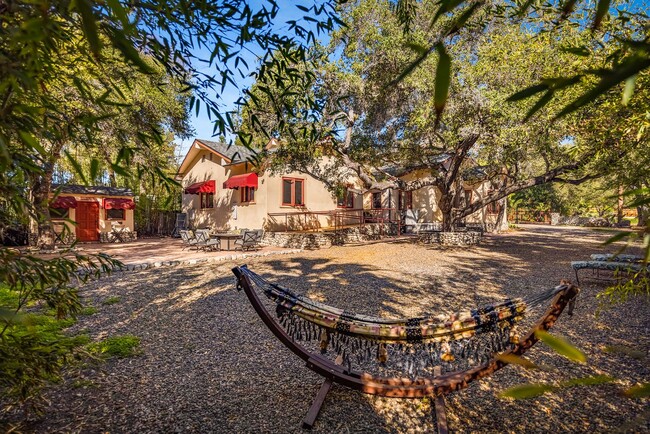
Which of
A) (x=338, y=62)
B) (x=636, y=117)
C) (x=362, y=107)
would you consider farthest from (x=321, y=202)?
(x=636, y=117)

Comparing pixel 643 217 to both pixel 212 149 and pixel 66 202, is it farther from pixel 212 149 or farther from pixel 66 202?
pixel 212 149

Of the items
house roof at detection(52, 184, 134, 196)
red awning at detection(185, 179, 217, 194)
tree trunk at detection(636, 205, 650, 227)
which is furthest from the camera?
red awning at detection(185, 179, 217, 194)

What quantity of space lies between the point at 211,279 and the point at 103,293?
2383 mm

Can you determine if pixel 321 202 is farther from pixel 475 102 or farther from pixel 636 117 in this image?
pixel 636 117

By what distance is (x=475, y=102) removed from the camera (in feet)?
Result: 34.0

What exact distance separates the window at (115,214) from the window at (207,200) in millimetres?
4123

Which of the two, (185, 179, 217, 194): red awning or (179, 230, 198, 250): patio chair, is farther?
(185, 179, 217, 194): red awning

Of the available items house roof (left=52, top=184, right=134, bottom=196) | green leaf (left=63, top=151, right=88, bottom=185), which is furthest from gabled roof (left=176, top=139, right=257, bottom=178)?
green leaf (left=63, top=151, right=88, bottom=185)

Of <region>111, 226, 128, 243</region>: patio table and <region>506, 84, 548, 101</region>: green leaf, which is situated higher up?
<region>506, 84, 548, 101</region>: green leaf

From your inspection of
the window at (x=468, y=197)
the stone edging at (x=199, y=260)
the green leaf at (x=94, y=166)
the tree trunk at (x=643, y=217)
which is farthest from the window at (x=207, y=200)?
the green leaf at (x=94, y=166)

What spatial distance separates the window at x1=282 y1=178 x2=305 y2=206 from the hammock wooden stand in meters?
14.1

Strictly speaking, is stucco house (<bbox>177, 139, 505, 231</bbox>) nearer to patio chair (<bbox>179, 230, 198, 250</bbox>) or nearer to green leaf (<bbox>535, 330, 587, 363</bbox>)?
patio chair (<bbox>179, 230, 198, 250</bbox>)

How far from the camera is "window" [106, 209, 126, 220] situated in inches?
699

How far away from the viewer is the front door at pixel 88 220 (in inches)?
664
